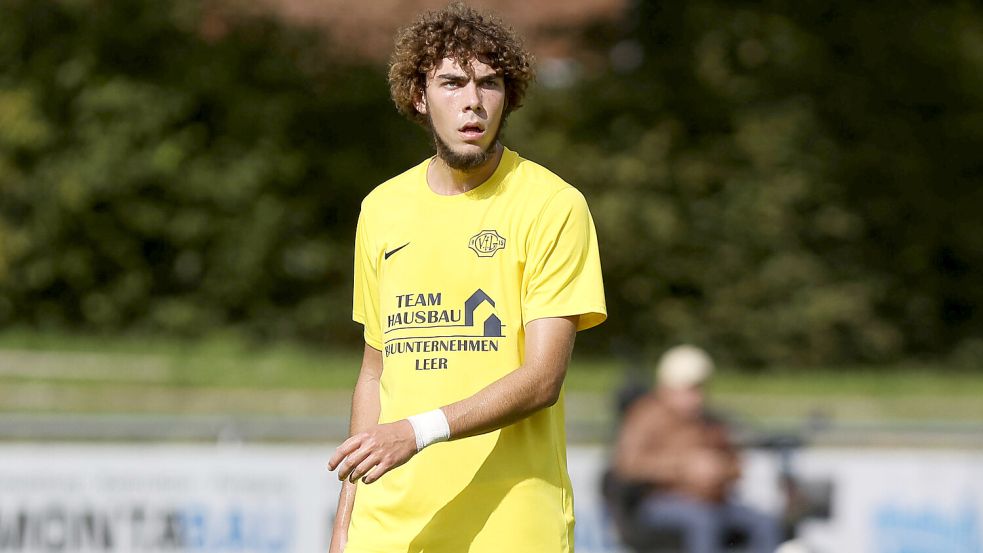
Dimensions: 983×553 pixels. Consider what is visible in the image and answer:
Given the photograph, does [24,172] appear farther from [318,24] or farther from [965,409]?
[965,409]

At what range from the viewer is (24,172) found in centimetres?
2312

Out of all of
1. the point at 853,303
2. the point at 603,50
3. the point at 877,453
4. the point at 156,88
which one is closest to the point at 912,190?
the point at 853,303

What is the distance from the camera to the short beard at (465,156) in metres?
3.71

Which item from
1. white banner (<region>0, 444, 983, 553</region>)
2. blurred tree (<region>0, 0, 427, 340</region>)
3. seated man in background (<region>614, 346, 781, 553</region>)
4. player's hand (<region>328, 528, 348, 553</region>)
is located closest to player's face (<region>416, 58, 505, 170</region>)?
player's hand (<region>328, 528, 348, 553</region>)

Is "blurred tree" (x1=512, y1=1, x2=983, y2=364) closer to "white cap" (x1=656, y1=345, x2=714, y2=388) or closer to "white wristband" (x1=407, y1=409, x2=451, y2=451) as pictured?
"white cap" (x1=656, y1=345, x2=714, y2=388)

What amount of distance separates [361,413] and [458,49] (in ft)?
3.35

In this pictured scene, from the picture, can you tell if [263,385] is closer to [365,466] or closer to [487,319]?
[487,319]

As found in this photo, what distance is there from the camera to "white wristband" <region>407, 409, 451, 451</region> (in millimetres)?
3408

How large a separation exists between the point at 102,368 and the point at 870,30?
14.9 meters

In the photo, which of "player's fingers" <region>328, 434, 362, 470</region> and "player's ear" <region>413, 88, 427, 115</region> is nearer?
"player's fingers" <region>328, 434, 362, 470</region>

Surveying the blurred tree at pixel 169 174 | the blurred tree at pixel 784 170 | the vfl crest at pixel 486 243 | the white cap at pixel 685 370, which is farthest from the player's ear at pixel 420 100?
the blurred tree at pixel 784 170

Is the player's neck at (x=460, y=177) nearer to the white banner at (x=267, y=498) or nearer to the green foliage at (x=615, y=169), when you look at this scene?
the white banner at (x=267, y=498)

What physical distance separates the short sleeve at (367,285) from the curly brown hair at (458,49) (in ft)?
1.16

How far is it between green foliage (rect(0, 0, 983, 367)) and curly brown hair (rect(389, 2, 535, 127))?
65.7 feet
